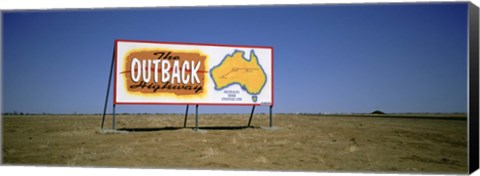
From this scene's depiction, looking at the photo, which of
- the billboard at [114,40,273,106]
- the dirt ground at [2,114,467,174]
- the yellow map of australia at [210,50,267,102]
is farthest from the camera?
the yellow map of australia at [210,50,267,102]

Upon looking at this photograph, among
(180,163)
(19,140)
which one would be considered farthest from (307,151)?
(19,140)

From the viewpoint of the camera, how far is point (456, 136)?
51.3 feet

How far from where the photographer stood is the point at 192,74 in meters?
16.3

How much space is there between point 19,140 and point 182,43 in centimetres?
559

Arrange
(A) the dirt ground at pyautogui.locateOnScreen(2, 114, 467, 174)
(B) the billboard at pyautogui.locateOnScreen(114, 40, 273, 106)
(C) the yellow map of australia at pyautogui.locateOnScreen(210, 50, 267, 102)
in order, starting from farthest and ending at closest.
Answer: (C) the yellow map of australia at pyautogui.locateOnScreen(210, 50, 267, 102) < (B) the billboard at pyautogui.locateOnScreen(114, 40, 273, 106) < (A) the dirt ground at pyautogui.locateOnScreen(2, 114, 467, 174)

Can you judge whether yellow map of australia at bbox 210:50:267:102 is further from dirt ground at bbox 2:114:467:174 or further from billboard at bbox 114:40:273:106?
dirt ground at bbox 2:114:467:174

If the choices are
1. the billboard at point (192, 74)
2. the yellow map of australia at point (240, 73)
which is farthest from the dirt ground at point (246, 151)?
the yellow map of australia at point (240, 73)

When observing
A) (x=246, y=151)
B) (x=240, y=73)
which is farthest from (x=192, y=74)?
(x=246, y=151)

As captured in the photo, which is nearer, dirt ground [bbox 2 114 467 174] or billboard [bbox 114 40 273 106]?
dirt ground [bbox 2 114 467 174]

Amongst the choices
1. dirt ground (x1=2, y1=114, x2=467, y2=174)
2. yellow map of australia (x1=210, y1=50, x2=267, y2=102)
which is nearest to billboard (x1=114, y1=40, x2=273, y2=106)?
yellow map of australia (x1=210, y1=50, x2=267, y2=102)

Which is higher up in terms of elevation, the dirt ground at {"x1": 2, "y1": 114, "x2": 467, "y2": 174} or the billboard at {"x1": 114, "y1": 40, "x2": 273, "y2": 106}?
the billboard at {"x1": 114, "y1": 40, "x2": 273, "y2": 106}

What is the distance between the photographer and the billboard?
15734 mm

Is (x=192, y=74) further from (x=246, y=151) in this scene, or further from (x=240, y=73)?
(x=246, y=151)

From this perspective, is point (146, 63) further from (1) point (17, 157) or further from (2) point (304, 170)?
(2) point (304, 170)
